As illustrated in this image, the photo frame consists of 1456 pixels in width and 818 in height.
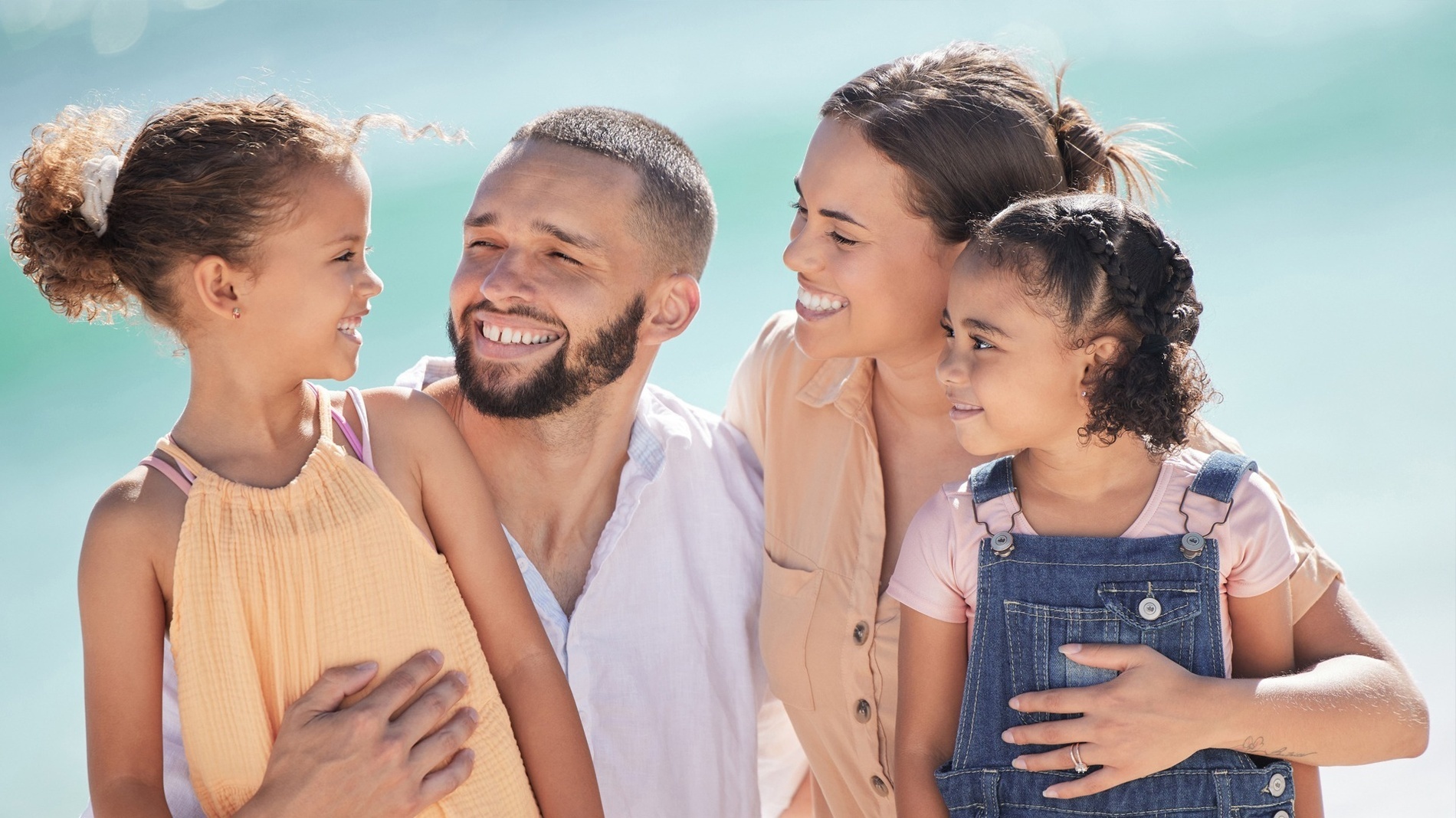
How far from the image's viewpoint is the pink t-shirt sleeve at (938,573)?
200cm

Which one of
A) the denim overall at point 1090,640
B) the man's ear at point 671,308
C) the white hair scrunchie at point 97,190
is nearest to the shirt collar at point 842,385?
the man's ear at point 671,308

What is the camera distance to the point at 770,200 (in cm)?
908

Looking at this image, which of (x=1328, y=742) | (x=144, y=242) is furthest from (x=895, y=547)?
(x=144, y=242)

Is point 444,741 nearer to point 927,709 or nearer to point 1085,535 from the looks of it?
point 927,709

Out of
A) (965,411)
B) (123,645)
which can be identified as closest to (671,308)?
(965,411)

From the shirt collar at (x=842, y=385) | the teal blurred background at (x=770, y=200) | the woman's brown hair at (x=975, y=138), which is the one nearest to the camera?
the woman's brown hair at (x=975, y=138)

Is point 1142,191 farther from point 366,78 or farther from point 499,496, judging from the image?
point 366,78

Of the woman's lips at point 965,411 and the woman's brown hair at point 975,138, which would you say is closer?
the woman's lips at point 965,411

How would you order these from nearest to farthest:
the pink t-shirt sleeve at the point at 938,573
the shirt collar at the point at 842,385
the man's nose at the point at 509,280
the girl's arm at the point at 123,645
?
1. the girl's arm at the point at 123,645
2. the pink t-shirt sleeve at the point at 938,573
3. the man's nose at the point at 509,280
4. the shirt collar at the point at 842,385

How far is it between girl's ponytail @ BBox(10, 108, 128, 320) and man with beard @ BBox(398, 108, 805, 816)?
0.74m

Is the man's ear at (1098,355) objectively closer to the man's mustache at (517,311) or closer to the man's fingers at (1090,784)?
the man's fingers at (1090,784)

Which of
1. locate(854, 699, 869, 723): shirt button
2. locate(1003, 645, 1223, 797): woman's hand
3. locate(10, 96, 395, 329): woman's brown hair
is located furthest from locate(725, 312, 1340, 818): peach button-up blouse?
locate(10, 96, 395, 329): woman's brown hair

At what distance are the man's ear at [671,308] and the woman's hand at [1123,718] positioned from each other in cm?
128

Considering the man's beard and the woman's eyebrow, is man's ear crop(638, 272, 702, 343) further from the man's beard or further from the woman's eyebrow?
the woman's eyebrow
